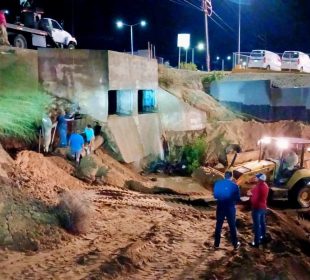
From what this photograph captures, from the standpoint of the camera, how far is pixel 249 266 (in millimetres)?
8781

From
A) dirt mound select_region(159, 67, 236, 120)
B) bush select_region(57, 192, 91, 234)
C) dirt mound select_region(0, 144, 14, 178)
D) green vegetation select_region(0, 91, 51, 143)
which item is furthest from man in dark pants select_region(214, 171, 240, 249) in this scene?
dirt mound select_region(159, 67, 236, 120)

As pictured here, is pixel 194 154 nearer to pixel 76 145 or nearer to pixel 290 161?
pixel 290 161

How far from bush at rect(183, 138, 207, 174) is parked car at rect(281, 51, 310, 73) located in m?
16.4

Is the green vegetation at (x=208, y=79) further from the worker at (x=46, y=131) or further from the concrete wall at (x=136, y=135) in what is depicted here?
the worker at (x=46, y=131)

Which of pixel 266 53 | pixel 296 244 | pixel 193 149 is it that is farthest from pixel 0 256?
pixel 266 53

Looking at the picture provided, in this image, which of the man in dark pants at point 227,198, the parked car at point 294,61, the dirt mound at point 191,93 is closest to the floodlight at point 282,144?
the man in dark pants at point 227,198

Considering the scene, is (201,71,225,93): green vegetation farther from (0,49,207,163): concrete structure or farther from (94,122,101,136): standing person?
(94,122,101,136): standing person

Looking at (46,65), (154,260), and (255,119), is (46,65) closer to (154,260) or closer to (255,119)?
(154,260)

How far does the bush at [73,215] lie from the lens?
31.8ft

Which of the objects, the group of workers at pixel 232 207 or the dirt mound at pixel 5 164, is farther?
the dirt mound at pixel 5 164

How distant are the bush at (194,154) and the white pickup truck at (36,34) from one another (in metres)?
8.86

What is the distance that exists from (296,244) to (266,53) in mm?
24947

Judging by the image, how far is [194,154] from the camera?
19906 mm

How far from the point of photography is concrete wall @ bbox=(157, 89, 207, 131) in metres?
22.0
